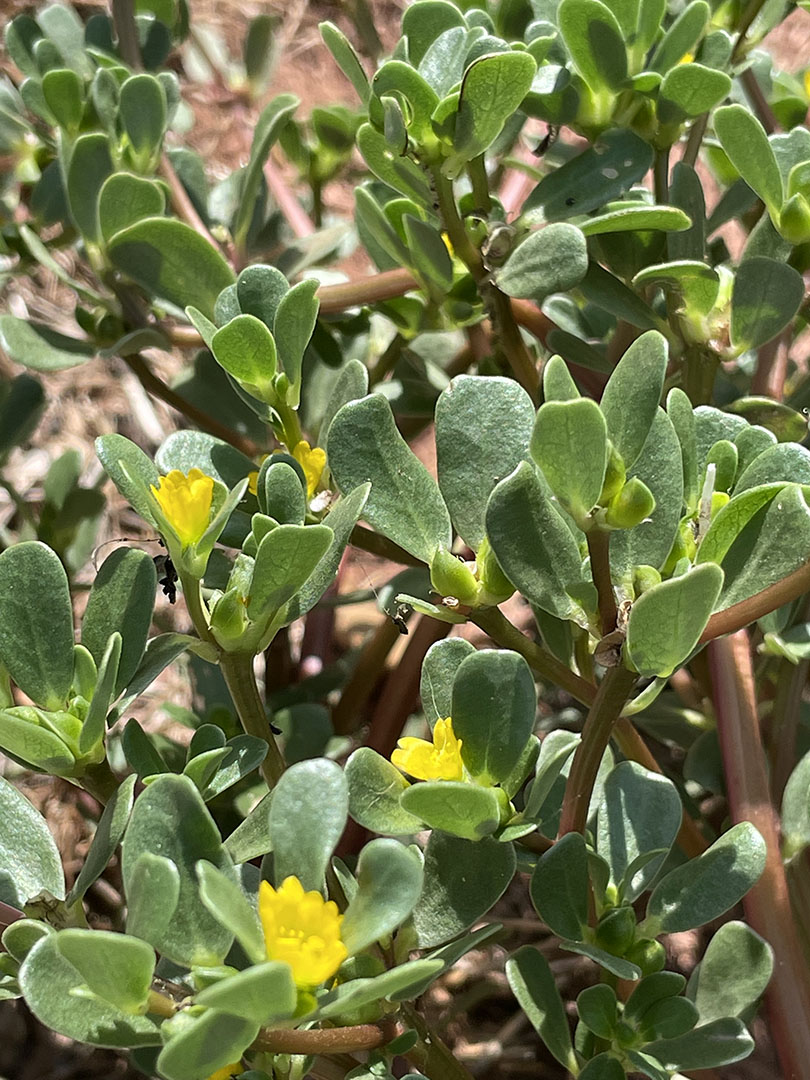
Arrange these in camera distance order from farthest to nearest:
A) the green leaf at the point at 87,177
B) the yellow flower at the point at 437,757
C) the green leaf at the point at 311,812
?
the green leaf at the point at 87,177 < the yellow flower at the point at 437,757 < the green leaf at the point at 311,812

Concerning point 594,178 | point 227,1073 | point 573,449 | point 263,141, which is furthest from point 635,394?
point 263,141

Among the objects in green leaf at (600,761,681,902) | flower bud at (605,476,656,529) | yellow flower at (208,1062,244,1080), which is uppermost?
flower bud at (605,476,656,529)

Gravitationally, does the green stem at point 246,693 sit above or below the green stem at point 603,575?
below

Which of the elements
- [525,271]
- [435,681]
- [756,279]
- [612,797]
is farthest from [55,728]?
[756,279]

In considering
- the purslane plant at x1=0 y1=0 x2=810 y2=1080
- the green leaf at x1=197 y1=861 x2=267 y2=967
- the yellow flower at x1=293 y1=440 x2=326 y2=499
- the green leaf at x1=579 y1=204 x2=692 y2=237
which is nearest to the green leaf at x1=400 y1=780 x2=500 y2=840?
the purslane plant at x1=0 y1=0 x2=810 y2=1080

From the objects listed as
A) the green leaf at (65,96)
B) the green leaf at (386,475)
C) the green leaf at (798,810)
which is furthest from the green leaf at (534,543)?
the green leaf at (65,96)

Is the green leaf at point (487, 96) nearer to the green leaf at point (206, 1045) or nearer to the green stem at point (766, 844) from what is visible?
the green stem at point (766, 844)

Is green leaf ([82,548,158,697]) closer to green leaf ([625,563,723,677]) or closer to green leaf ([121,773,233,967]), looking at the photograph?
green leaf ([121,773,233,967])
